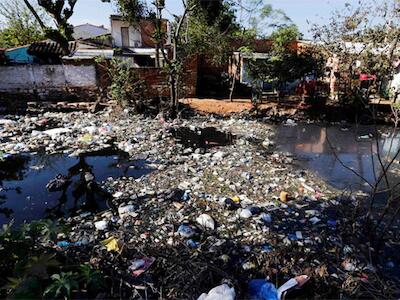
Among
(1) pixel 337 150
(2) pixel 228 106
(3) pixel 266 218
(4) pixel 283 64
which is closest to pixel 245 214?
(3) pixel 266 218

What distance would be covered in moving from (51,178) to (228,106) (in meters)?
5.83

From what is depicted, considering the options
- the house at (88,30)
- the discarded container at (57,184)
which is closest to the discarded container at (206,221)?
the discarded container at (57,184)

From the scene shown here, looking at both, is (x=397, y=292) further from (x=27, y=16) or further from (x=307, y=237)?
(x=27, y=16)

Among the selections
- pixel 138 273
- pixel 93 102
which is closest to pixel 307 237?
pixel 138 273

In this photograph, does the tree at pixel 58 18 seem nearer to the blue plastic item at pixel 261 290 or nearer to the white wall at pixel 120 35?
the white wall at pixel 120 35

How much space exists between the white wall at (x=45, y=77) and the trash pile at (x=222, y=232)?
4183 mm

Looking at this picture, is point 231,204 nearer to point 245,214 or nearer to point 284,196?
point 245,214

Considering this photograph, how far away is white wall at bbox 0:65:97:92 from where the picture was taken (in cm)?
869

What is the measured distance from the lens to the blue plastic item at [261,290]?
78.8 inches

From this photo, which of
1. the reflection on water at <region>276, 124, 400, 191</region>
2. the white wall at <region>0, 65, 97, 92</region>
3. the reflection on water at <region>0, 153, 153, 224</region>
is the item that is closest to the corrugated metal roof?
the white wall at <region>0, 65, 97, 92</region>

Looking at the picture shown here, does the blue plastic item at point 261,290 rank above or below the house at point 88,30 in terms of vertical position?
below

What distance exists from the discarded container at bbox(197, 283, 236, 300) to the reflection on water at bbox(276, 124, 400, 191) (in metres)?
2.33

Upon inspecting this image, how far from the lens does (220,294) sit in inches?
75.4

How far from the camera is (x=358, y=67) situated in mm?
8633
